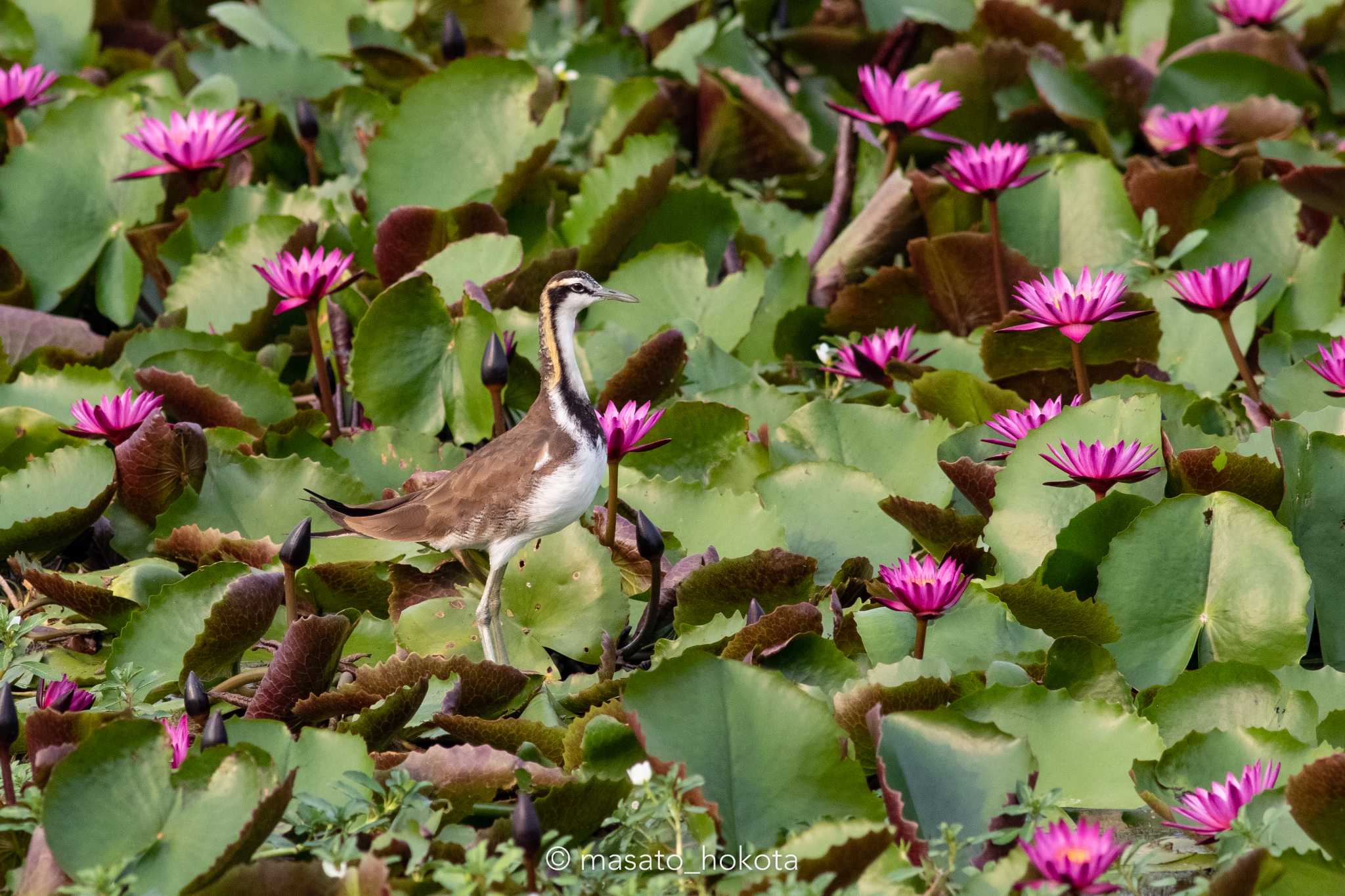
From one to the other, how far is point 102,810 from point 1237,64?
475 cm

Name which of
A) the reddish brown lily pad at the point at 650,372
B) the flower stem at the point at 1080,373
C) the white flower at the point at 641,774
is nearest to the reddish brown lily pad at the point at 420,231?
the reddish brown lily pad at the point at 650,372

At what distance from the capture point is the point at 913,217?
4.92 m

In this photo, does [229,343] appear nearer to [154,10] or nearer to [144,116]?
[144,116]

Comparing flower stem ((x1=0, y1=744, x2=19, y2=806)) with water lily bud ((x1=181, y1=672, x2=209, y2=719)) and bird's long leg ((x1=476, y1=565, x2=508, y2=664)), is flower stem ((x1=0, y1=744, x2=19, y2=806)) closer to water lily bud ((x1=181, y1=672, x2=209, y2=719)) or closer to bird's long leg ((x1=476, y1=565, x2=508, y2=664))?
water lily bud ((x1=181, y1=672, x2=209, y2=719))

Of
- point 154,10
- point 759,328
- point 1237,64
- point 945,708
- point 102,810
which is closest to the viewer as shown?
point 102,810

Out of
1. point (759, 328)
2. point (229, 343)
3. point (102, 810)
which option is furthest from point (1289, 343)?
point (102, 810)

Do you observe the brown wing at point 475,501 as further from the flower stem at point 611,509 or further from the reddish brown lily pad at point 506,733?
the reddish brown lily pad at point 506,733

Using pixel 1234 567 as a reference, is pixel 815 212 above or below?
below

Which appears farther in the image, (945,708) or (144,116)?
(144,116)

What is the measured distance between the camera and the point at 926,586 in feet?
9.87

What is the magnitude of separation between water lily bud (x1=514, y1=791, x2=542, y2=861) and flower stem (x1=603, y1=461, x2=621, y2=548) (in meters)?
1.34

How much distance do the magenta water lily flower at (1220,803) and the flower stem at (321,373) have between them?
2442mm

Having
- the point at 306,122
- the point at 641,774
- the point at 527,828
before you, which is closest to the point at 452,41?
the point at 306,122

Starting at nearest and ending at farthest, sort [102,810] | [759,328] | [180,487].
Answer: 1. [102,810]
2. [180,487]
3. [759,328]
